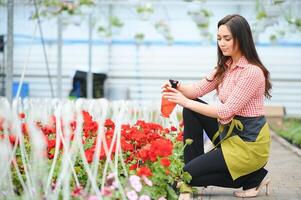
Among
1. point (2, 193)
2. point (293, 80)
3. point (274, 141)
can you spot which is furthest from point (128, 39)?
point (2, 193)

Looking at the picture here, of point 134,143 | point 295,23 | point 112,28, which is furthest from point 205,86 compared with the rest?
point 112,28

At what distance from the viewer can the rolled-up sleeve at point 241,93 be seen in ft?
12.5

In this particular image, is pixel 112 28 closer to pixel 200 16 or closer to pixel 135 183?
pixel 200 16

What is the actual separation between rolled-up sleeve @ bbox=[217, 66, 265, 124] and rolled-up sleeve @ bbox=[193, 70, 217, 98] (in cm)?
27

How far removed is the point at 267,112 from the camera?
1382 cm

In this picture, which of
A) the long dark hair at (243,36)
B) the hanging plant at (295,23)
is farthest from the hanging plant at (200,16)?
the long dark hair at (243,36)

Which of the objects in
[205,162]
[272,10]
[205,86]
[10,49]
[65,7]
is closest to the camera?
[205,162]

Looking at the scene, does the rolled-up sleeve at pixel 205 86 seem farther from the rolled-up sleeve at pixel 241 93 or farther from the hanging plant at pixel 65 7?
the hanging plant at pixel 65 7

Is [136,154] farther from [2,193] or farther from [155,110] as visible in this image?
[155,110]

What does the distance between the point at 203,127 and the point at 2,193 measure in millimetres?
1462

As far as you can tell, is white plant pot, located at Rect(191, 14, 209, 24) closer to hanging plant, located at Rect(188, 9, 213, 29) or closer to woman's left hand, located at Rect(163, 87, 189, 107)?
hanging plant, located at Rect(188, 9, 213, 29)

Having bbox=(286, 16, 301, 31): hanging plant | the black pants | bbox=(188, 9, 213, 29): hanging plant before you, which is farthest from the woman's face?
bbox=(286, 16, 301, 31): hanging plant

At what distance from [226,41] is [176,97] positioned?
1.35 feet

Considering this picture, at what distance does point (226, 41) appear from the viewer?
12.7ft
